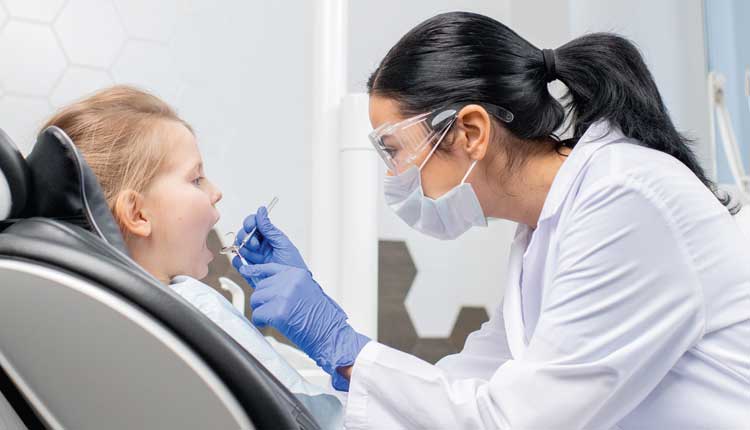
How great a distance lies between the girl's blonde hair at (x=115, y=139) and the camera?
1286 mm

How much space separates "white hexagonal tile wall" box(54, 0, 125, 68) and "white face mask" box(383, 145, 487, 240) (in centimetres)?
104

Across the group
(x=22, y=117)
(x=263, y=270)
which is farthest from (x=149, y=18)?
(x=263, y=270)

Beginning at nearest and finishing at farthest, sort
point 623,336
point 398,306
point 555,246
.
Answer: point 623,336 → point 555,246 → point 398,306

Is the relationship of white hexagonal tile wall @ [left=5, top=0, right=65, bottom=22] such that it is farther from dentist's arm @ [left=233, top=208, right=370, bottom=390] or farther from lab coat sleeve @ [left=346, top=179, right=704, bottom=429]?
lab coat sleeve @ [left=346, top=179, right=704, bottom=429]

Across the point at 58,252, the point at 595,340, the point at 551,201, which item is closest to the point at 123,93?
the point at 58,252

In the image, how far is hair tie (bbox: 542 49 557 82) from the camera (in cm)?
134

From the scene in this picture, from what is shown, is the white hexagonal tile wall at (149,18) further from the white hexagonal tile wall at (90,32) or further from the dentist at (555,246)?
the dentist at (555,246)

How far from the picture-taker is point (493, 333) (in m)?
1.62

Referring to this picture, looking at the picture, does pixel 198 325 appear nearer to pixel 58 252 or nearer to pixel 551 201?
pixel 58 252

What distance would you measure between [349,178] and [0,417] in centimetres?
100

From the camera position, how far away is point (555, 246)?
123cm

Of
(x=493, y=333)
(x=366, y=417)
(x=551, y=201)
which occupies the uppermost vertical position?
(x=551, y=201)

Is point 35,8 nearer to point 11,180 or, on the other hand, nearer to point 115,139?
point 115,139

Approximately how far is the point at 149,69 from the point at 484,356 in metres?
1.25
